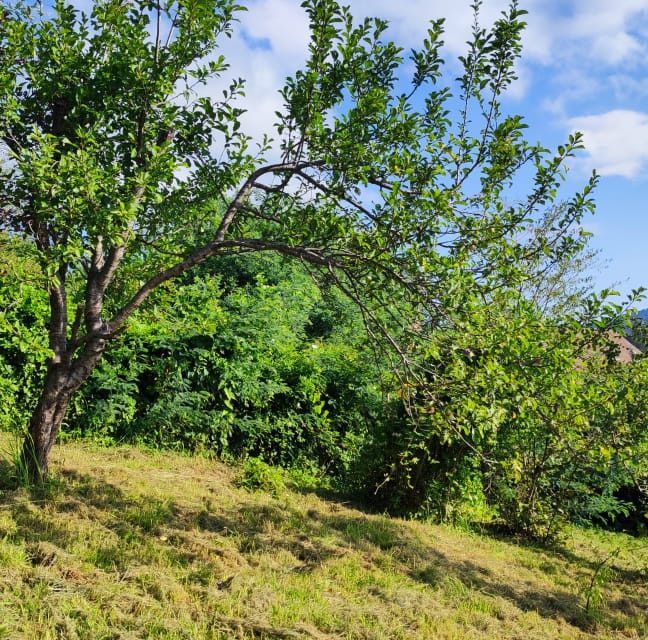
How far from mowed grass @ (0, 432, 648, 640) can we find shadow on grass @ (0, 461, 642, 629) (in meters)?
0.02

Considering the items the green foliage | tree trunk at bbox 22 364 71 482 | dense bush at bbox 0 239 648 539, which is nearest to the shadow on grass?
tree trunk at bbox 22 364 71 482

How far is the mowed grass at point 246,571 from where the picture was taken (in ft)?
12.7

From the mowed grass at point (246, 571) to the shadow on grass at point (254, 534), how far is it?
0.06 ft

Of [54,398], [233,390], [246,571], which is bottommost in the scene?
[246,571]

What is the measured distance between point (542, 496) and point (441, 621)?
472cm

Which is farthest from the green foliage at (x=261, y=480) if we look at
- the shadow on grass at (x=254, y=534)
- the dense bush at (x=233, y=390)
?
the dense bush at (x=233, y=390)

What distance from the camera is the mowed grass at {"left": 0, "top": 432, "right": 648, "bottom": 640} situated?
3.88 metres

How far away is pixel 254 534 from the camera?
549 cm

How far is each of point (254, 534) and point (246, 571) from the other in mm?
821

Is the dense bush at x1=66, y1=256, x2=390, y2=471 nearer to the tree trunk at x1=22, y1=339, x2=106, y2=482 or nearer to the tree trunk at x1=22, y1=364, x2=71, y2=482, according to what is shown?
the tree trunk at x1=22, y1=339, x2=106, y2=482

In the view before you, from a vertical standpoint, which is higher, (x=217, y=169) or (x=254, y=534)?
(x=217, y=169)

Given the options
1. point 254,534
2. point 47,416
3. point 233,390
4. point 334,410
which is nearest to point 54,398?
point 47,416

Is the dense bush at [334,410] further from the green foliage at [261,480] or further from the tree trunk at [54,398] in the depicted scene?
the green foliage at [261,480]

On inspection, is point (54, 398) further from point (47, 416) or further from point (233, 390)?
point (233, 390)
